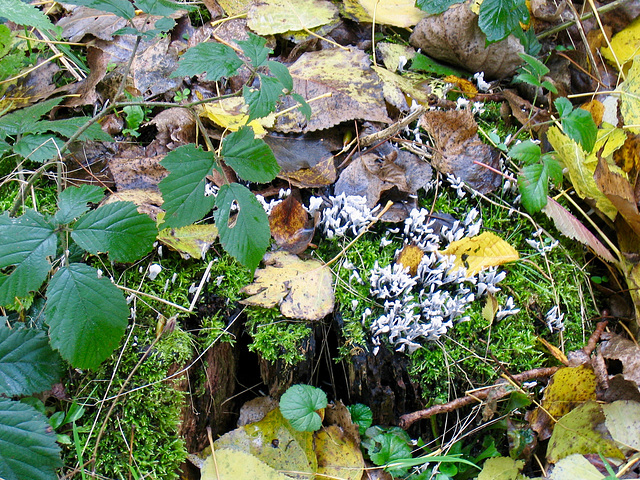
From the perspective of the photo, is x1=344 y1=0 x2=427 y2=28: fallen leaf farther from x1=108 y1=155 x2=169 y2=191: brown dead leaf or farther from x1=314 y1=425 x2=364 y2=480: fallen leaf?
x1=314 y1=425 x2=364 y2=480: fallen leaf

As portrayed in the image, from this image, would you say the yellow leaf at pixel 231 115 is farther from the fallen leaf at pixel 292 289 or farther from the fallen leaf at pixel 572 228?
the fallen leaf at pixel 572 228

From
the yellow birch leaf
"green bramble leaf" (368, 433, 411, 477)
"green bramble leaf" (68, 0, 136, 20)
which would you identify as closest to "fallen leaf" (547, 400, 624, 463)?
"green bramble leaf" (368, 433, 411, 477)

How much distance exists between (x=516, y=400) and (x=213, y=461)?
172cm

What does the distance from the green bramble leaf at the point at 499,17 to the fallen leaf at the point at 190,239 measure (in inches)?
91.4

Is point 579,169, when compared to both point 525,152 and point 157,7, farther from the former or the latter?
point 157,7

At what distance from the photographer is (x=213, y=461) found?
238 cm

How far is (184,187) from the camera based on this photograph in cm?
207

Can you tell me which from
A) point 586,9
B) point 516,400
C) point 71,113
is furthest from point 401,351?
point 586,9

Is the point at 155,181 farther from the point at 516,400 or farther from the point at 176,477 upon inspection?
the point at 516,400

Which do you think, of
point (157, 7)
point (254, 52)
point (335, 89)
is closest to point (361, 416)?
point (254, 52)

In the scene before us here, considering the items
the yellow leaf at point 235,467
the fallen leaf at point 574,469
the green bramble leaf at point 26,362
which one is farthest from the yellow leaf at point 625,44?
the green bramble leaf at point 26,362

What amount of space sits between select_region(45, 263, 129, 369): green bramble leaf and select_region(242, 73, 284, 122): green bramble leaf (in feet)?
3.30

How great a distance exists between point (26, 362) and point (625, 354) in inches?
130

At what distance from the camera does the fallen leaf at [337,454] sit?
8.34 ft
